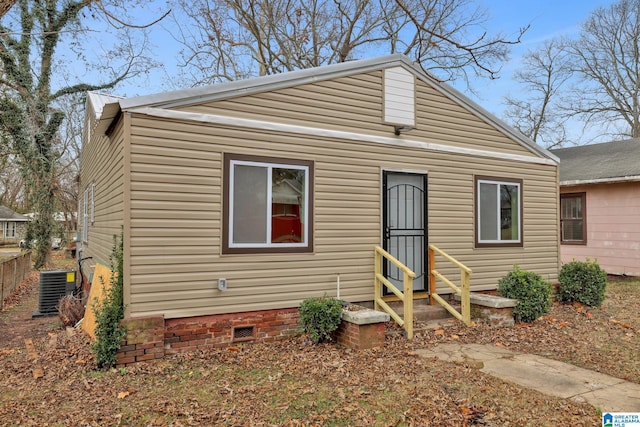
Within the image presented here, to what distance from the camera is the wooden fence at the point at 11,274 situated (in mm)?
10062

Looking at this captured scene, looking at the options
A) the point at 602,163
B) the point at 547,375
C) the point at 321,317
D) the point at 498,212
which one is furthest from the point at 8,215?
the point at 547,375

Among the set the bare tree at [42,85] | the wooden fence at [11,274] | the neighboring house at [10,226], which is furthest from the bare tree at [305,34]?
the neighboring house at [10,226]

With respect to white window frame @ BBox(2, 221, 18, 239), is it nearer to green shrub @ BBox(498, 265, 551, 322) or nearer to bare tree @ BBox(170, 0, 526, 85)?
bare tree @ BBox(170, 0, 526, 85)

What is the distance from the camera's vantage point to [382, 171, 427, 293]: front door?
7305mm

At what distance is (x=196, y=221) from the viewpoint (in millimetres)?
5609

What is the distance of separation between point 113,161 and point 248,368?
352 cm

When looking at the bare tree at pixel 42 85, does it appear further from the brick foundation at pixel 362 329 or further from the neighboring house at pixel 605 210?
the neighboring house at pixel 605 210

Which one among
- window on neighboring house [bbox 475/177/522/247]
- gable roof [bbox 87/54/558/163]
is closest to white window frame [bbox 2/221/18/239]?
gable roof [bbox 87/54/558/163]

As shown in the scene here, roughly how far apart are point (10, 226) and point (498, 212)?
44.3 meters

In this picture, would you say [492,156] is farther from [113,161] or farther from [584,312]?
[113,161]

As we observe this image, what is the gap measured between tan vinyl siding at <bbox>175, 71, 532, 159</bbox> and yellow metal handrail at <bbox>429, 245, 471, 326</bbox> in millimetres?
2034

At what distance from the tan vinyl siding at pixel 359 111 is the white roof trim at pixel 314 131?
7cm

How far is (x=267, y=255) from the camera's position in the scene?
603 centimetres
